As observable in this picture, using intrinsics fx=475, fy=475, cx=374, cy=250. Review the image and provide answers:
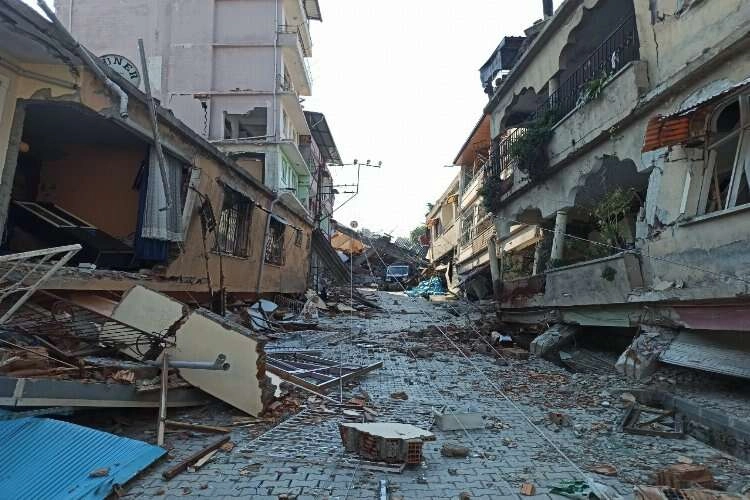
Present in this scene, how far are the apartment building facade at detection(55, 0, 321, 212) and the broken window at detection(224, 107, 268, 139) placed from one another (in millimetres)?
114

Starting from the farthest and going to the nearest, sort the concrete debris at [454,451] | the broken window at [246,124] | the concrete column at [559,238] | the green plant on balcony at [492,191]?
the broken window at [246,124] → the green plant on balcony at [492,191] → the concrete column at [559,238] → the concrete debris at [454,451]

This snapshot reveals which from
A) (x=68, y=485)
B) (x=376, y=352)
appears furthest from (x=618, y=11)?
(x=68, y=485)

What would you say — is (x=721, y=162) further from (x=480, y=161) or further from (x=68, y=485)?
(x=480, y=161)

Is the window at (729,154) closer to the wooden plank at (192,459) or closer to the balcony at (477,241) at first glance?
the wooden plank at (192,459)

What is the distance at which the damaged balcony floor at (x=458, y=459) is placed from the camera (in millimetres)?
3404

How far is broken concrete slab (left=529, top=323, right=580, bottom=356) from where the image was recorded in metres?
9.20

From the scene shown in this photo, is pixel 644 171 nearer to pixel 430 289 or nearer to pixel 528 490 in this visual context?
pixel 528 490

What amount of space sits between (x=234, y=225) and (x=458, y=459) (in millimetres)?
9379

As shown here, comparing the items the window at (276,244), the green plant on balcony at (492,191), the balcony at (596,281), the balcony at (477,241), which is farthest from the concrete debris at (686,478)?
the balcony at (477,241)

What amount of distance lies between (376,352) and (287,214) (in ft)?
27.8

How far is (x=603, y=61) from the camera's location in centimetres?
929

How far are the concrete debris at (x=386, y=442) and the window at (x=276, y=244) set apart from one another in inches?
428

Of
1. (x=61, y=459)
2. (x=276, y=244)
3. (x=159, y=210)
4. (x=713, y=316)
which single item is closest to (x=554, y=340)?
(x=713, y=316)

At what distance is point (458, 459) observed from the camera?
4016 millimetres
